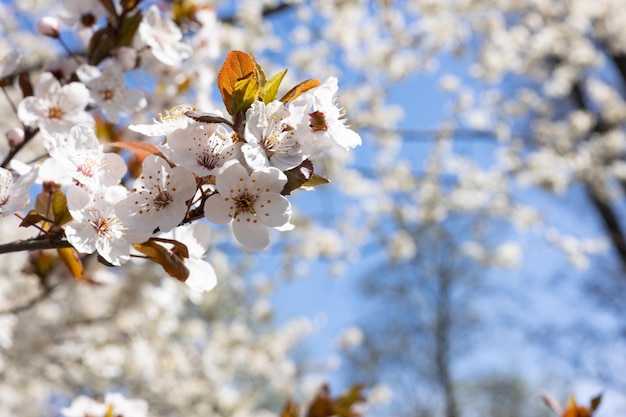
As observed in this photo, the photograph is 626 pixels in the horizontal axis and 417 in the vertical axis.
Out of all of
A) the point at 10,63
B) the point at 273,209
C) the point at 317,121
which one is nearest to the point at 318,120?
the point at 317,121

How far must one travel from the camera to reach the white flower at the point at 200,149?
2.03 feet

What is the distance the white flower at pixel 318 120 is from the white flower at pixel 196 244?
0.21m

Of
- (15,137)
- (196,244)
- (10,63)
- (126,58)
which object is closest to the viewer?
(196,244)

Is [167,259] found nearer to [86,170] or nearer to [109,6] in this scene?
[86,170]

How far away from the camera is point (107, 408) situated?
1029mm

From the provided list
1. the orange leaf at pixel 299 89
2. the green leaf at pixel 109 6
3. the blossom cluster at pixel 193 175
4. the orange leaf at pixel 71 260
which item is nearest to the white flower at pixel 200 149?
the blossom cluster at pixel 193 175

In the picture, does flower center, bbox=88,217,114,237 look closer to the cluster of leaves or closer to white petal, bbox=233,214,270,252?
white petal, bbox=233,214,270,252

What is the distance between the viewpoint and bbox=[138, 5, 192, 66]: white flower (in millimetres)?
1177

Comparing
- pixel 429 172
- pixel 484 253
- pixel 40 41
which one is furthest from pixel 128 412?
pixel 484 253

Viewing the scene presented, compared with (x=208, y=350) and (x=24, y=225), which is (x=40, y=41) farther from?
(x=24, y=225)

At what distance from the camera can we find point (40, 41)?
431cm

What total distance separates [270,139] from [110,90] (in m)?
0.62

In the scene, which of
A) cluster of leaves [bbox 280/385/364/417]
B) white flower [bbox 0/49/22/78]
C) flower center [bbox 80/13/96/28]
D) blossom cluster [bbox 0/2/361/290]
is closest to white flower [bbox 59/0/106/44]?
flower center [bbox 80/13/96/28]

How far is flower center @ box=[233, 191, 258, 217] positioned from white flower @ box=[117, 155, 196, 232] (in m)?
0.05
